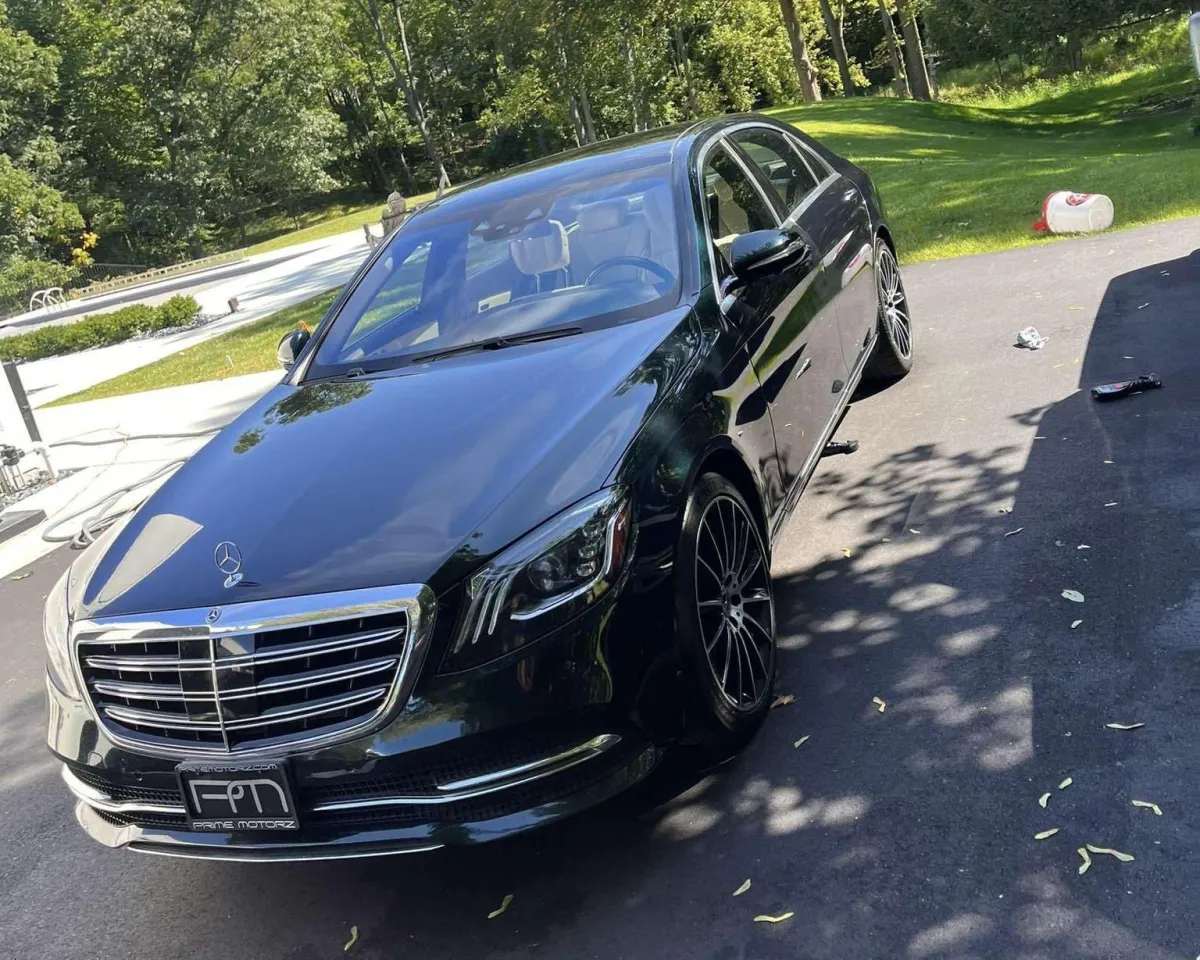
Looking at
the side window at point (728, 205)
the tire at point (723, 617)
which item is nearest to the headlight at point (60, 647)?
the tire at point (723, 617)

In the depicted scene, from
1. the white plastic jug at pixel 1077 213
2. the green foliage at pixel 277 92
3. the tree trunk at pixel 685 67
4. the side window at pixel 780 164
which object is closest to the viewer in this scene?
the side window at pixel 780 164

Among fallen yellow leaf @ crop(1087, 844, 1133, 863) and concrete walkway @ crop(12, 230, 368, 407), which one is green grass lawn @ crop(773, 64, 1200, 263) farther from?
concrete walkway @ crop(12, 230, 368, 407)

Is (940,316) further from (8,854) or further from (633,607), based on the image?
(8,854)

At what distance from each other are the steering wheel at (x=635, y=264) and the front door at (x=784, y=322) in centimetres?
22

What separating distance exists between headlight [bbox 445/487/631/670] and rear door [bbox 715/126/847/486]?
1.36 meters

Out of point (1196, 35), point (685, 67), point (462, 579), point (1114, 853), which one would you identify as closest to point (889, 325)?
point (1196, 35)

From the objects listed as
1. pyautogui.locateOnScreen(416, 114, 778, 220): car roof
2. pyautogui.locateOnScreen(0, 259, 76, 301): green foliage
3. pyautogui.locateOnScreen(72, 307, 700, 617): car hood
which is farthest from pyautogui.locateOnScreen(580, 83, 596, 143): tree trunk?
pyautogui.locateOnScreen(72, 307, 700, 617): car hood

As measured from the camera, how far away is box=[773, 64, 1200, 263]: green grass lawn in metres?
11.9

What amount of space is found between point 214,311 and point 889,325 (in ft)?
69.8

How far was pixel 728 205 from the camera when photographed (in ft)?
15.1

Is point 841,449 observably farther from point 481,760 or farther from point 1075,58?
Answer: point 1075,58

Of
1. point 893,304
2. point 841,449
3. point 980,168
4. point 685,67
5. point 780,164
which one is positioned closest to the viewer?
point 780,164

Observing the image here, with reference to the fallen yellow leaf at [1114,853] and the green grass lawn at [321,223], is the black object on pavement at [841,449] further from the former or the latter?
the green grass lawn at [321,223]

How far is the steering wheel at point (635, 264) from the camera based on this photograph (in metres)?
4.05
